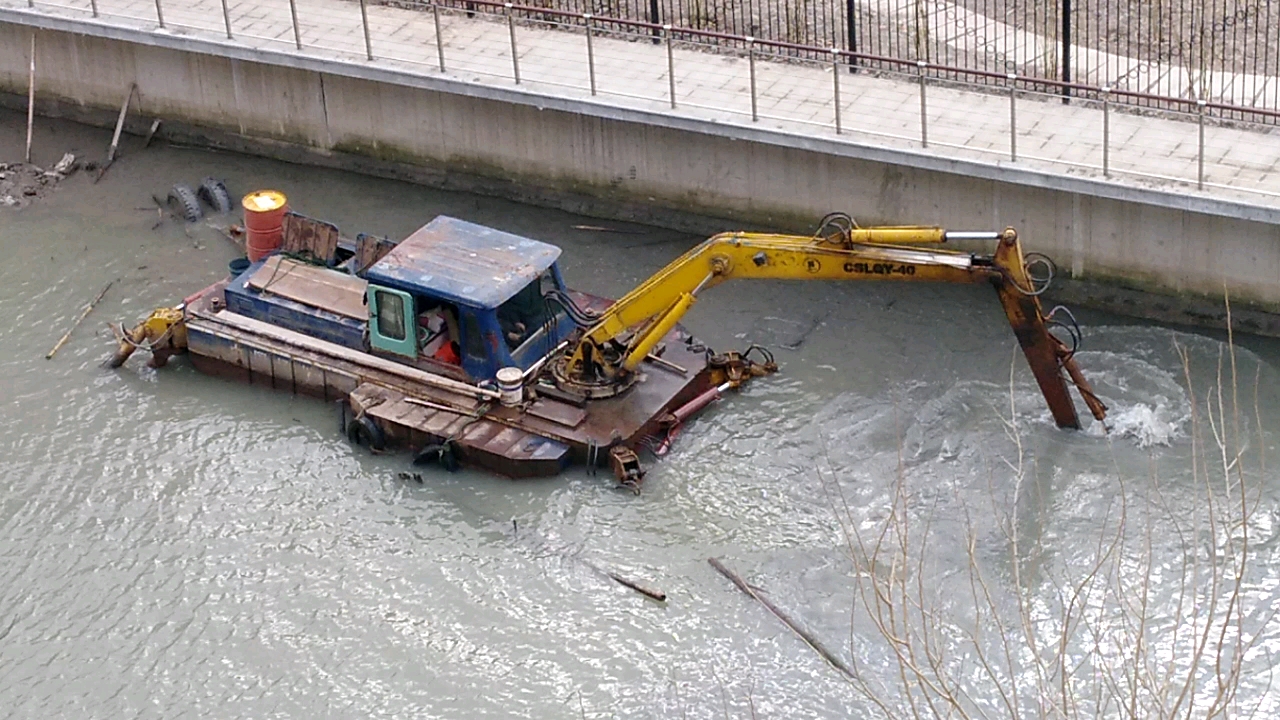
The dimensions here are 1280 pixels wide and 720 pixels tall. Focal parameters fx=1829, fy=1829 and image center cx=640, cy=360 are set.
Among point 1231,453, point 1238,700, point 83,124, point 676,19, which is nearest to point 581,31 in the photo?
point 676,19

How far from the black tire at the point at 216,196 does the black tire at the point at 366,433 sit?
20.1 feet

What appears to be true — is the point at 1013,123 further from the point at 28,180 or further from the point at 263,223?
the point at 28,180

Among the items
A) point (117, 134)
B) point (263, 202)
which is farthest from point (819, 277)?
point (117, 134)

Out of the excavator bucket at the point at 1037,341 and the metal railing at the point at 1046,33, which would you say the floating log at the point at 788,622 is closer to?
the excavator bucket at the point at 1037,341

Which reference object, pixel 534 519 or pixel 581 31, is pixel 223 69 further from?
pixel 534 519

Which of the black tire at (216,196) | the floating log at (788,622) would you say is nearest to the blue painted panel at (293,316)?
the black tire at (216,196)

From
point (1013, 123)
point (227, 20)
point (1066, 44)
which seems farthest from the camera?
point (227, 20)

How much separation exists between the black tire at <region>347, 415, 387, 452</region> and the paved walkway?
5457mm

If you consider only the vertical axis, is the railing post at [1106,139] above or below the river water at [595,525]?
above

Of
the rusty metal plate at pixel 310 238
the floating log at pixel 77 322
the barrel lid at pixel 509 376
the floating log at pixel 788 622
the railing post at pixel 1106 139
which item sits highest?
the railing post at pixel 1106 139

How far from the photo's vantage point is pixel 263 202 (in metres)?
20.8

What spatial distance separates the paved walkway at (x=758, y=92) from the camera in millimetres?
19578

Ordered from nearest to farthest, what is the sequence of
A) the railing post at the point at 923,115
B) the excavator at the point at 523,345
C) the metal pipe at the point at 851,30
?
1. the excavator at the point at 523,345
2. the railing post at the point at 923,115
3. the metal pipe at the point at 851,30

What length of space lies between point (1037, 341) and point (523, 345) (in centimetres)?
512
